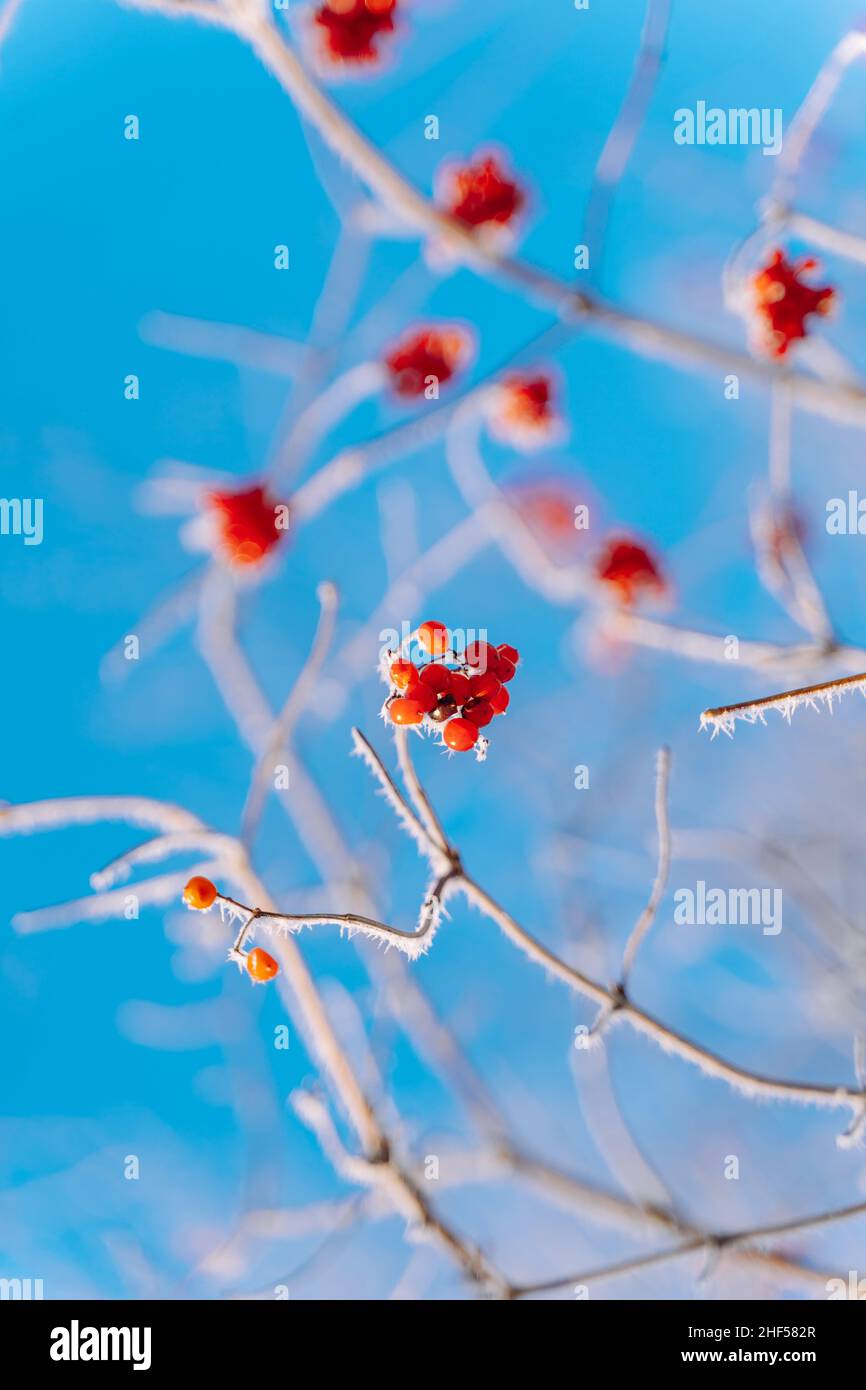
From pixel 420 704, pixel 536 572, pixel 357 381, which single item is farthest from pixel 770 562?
pixel 357 381

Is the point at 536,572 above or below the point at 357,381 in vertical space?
below

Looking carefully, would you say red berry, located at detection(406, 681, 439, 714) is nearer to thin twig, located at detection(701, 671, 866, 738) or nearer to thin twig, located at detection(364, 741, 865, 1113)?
thin twig, located at detection(364, 741, 865, 1113)

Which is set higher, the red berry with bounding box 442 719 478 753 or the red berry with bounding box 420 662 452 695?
the red berry with bounding box 420 662 452 695

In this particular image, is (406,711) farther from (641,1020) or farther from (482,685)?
(641,1020)

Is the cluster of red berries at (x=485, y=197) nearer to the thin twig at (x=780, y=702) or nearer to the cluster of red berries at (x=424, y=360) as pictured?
the cluster of red berries at (x=424, y=360)

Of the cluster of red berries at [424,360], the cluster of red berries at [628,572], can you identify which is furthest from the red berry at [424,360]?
the cluster of red berries at [628,572]

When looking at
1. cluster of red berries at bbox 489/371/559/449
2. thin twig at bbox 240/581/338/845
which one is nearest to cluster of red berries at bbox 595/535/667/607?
cluster of red berries at bbox 489/371/559/449
